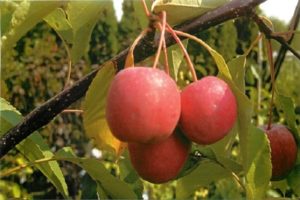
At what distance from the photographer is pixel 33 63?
156 inches

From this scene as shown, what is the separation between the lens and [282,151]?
3.25 ft

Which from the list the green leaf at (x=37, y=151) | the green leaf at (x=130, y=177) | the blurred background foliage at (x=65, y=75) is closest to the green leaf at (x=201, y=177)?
the green leaf at (x=130, y=177)

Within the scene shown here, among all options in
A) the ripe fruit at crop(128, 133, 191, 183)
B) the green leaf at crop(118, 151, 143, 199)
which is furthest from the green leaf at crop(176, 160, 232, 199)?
the ripe fruit at crop(128, 133, 191, 183)

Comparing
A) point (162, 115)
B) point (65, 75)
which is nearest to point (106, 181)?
point (162, 115)

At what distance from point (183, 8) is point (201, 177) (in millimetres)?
408

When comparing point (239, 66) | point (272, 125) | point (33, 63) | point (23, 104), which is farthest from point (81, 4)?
point (33, 63)

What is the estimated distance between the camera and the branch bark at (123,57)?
31.6 inches

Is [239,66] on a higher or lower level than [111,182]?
higher

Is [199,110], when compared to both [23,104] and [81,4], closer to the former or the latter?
[81,4]

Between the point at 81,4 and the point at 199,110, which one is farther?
the point at 81,4

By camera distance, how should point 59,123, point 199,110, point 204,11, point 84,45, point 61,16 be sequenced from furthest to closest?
point 59,123 → point 61,16 → point 84,45 → point 204,11 → point 199,110

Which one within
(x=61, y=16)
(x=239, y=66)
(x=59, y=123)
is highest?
(x=61, y=16)

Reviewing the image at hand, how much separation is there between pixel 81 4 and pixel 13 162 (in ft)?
7.66

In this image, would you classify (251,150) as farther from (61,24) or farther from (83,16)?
(61,24)
